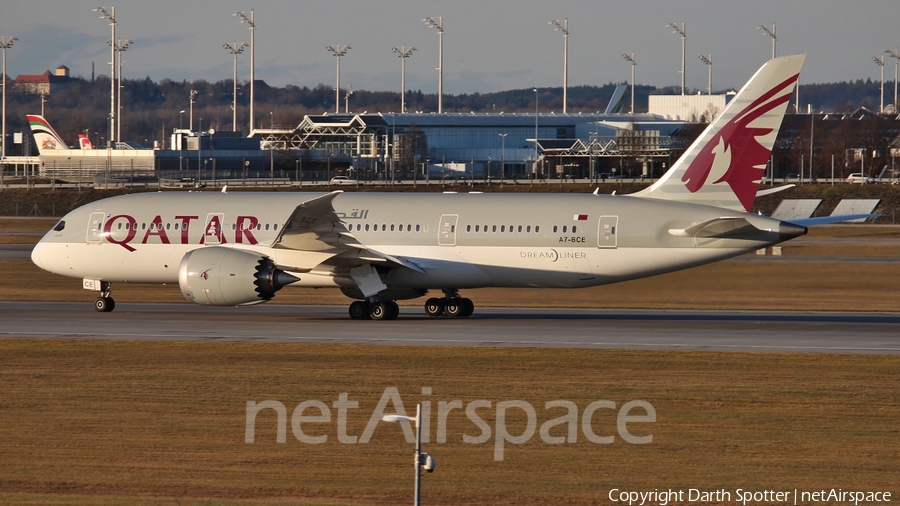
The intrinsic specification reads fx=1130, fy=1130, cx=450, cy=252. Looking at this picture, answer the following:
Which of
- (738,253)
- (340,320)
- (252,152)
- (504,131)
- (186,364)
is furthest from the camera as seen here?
(504,131)

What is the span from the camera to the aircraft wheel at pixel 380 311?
32.2m

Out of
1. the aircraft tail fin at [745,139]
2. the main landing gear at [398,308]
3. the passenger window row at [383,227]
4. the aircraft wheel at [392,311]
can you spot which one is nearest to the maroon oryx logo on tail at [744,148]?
the aircraft tail fin at [745,139]

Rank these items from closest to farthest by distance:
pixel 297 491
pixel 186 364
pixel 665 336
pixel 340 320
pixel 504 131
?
pixel 297 491
pixel 186 364
pixel 665 336
pixel 340 320
pixel 504 131

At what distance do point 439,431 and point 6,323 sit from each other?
18.1 metres

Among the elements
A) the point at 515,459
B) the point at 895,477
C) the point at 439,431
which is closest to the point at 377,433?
the point at 439,431

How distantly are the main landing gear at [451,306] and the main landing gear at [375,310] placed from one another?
61.4 inches

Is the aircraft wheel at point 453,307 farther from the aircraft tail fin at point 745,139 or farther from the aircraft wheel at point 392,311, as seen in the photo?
the aircraft tail fin at point 745,139

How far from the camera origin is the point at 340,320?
106 feet

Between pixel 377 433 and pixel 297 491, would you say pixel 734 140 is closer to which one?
pixel 377 433

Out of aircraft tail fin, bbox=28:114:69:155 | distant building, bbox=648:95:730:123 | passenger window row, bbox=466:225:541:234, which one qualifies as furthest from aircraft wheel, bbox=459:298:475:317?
distant building, bbox=648:95:730:123

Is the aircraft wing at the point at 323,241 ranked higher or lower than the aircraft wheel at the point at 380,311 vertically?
higher

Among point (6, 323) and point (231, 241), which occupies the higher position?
point (231, 241)

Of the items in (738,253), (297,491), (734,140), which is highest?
(734,140)

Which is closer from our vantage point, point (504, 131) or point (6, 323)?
point (6, 323)
